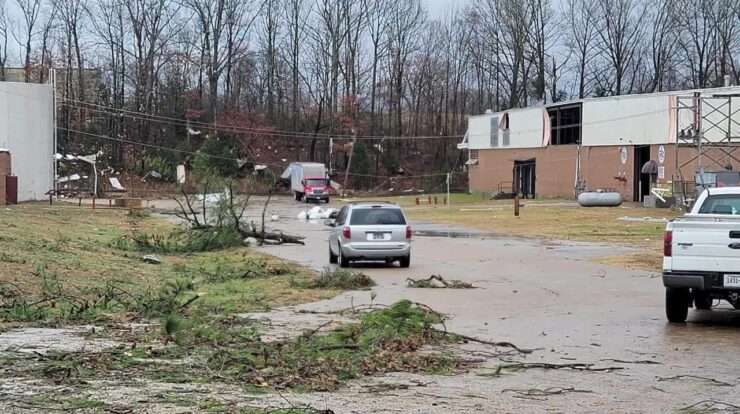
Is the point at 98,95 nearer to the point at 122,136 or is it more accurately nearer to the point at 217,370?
the point at 122,136

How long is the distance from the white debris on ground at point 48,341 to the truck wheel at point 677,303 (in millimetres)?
7880

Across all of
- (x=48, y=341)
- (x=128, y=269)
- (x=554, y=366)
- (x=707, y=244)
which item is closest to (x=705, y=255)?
(x=707, y=244)

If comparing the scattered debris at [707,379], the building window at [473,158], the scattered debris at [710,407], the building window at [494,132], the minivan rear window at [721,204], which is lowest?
the scattered debris at [707,379]

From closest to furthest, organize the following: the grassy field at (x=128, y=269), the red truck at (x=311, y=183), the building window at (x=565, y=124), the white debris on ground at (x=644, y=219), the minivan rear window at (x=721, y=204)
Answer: the minivan rear window at (x=721, y=204) < the grassy field at (x=128, y=269) < the white debris on ground at (x=644, y=219) < the building window at (x=565, y=124) < the red truck at (x=311, y=183)

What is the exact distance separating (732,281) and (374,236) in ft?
38.6

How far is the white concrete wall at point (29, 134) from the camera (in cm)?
6062

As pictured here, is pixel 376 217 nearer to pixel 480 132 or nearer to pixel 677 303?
pixel 677 303

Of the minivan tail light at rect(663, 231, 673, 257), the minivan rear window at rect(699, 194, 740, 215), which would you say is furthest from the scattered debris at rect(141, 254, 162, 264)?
the minivan tail light at rect(663, 231, 673, 257)

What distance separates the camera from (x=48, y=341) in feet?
34.2

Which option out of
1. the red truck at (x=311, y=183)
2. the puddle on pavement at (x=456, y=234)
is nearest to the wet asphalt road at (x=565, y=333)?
the puddle on pavement at (x=456, y=234)

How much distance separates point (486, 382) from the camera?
905 cm

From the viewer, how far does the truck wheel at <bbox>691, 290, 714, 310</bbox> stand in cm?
1353

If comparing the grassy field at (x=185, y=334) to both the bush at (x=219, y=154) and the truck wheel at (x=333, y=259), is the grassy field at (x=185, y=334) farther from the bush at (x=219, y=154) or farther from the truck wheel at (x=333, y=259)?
the bush at (x=219, y=154)

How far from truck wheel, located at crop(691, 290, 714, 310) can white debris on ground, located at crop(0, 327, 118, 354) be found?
830 centimetres
